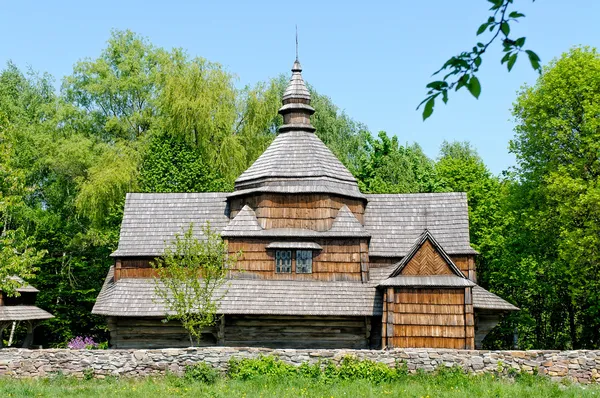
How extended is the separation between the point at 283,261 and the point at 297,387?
26.3 feet

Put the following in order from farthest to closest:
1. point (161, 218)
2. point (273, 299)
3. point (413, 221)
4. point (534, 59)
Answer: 1. point (161, 218)
2. point (413, 221)
3. point (273, 299)
4. point (534, 59)

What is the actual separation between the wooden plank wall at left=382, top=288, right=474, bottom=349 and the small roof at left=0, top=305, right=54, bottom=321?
13669 millimetres

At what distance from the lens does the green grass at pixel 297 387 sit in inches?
626

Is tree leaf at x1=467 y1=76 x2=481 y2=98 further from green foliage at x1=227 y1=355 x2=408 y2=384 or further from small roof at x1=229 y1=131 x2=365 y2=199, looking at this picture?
small roof at x1=229 y1=131 x2=365 y2=199

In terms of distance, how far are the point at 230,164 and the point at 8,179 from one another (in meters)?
16.6

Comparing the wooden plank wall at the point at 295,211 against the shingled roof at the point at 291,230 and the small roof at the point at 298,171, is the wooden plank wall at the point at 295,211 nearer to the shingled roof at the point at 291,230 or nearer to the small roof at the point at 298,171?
the shingled roof at the point at 291,230

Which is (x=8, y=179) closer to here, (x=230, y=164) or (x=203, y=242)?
(x=203, y=242)

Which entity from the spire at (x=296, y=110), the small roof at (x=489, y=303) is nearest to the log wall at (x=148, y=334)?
the spire at (x=296, y=110)

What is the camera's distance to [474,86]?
4.82 meters

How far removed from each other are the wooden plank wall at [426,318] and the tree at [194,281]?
5.73 m

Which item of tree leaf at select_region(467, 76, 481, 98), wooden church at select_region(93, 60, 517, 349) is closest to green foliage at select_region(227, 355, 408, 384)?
wooden church at select_region(93, 60, 517, 349)

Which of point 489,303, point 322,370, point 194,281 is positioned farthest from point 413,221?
point 322,370

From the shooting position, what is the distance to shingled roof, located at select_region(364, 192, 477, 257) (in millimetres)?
25561

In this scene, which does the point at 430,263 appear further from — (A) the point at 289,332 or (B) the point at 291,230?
(A) the point at 289,332
